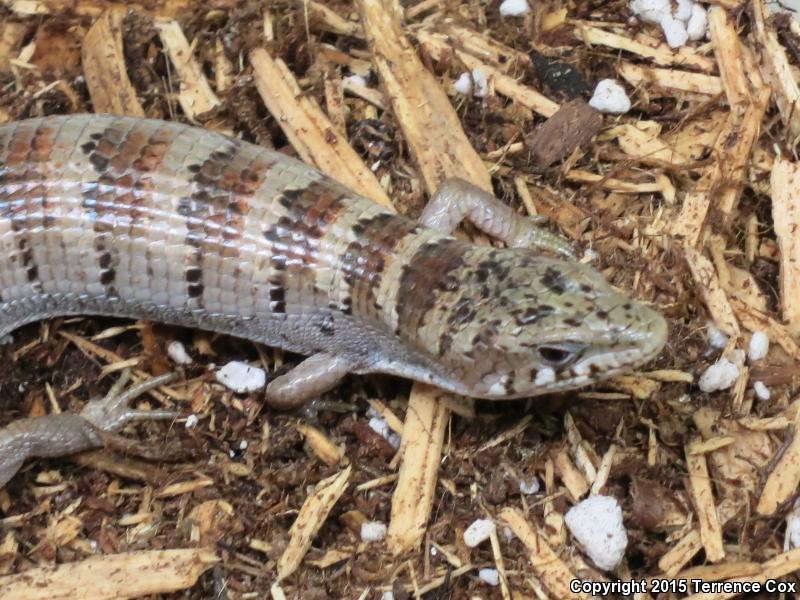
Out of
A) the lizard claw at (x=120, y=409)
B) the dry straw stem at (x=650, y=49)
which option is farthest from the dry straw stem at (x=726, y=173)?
the lizard claw at (x=120, y=409)

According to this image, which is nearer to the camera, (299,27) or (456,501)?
(456,501)

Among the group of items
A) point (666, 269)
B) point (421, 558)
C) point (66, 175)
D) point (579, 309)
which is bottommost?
point (421, 558)

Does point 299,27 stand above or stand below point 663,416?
above

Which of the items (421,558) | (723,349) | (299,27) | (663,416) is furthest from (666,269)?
(299,27)

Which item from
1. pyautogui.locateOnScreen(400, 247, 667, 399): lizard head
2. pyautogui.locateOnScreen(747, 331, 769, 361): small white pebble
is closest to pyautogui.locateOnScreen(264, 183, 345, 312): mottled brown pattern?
pyautogui.locateOnScreen(400, 247, 667, 399): lizard head

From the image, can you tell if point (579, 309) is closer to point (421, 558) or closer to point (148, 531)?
point (421, 558)

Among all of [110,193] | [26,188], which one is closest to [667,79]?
[110,193]

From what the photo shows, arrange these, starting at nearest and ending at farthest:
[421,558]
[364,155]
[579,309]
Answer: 1. [579,309]
2. [421,558]
3. [364,155]
